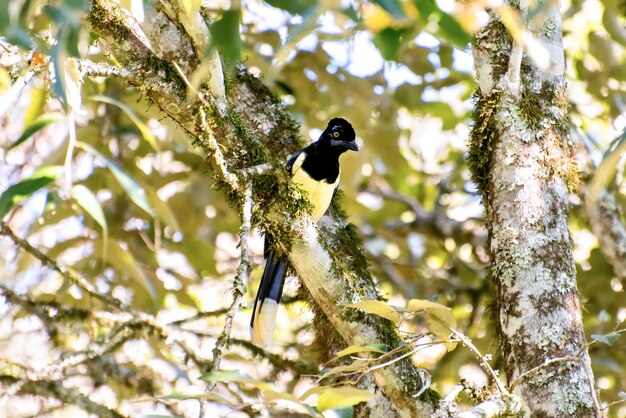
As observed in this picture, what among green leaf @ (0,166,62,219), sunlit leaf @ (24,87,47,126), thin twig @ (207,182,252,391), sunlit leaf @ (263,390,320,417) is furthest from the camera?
sunlit leaf @ (24,87,47,126)

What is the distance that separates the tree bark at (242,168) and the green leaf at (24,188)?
42 cm

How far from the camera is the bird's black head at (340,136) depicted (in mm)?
4535

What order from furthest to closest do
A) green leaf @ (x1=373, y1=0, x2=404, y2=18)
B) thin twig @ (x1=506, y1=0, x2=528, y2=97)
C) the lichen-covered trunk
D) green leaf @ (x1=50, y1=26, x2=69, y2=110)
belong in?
1. thin twig @ (x1=506, y1=0, x2=528, y2=97)
2. the lichen-covered trunk
3. green leaf @ (x1=50, y1=26, x2=69, y2=110)
4. green leaf @ (x1=373, y1=0, x2=404, y2=18)

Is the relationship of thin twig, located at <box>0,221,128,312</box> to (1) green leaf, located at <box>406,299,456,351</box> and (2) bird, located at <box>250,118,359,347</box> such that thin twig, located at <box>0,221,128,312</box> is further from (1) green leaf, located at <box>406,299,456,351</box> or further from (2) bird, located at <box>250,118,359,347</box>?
(1) green leaf, located at <box>406,299,456,351</box>

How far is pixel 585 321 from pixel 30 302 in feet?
9.67

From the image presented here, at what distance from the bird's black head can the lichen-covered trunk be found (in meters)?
1.43

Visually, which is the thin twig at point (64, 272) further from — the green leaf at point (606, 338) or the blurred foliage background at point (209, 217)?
the green leaf at point (606, 338)

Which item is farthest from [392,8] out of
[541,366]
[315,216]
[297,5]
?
[315,216]

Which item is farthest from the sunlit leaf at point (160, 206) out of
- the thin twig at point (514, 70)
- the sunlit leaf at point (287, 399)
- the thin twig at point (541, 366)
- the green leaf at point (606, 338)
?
the sunlit leaf at point (287, 399)

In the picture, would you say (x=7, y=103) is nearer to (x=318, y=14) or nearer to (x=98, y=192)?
(x=318, y=14)

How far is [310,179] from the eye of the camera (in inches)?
156

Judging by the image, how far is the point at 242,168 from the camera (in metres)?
2.93

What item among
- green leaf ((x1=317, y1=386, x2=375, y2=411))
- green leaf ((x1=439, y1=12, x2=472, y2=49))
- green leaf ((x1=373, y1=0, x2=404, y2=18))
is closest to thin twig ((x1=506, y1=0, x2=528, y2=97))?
green leaf ((x1=439, y1=12, x2=472, y2=49))

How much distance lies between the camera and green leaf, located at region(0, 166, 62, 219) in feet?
9.16
